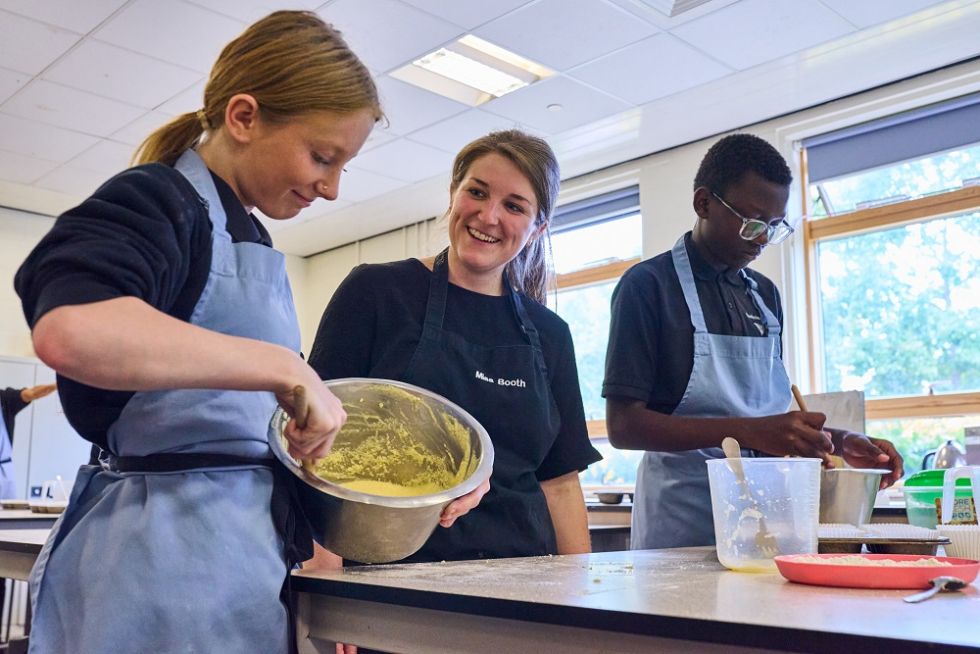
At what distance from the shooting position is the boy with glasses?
6.03ft

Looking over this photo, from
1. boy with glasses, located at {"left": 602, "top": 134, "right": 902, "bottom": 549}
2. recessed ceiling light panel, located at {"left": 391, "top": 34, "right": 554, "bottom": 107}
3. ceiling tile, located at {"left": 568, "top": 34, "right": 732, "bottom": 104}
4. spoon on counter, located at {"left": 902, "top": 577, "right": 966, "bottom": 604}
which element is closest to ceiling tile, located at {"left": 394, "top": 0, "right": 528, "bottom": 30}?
recessed ceiling light panel, located at {"left": 391, "top": 34, "right": 554, "bottom": 107}

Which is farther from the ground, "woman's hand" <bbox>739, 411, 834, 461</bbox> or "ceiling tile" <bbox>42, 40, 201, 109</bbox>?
"ceiling tile" <bbox>42, 40, 201, 109</bbox>

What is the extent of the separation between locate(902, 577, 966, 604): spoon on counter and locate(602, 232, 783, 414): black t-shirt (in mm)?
912

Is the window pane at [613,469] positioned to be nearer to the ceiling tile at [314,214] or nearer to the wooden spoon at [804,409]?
the ceiling tile at [314,214]

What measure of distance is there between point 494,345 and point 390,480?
0.37m

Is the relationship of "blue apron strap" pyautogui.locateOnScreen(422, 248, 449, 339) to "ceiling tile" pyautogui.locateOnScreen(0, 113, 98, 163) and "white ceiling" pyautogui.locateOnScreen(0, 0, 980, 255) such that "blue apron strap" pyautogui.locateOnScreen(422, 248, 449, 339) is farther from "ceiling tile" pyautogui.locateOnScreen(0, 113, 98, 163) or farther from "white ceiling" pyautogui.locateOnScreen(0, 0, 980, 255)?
"ceiling tile" pyautogui.locateOnScreen(0, 113, 98, 163)

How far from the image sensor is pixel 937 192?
175 inches

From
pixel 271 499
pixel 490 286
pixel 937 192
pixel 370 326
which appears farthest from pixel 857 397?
pixel 937 192

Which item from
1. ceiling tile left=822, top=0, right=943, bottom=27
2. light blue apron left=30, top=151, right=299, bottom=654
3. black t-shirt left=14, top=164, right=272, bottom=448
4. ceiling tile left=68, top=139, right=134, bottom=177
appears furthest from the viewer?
ceiling tile left=68, top=139, right=134, bottom=177

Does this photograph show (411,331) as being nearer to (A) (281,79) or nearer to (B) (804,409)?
(A) (281,79)

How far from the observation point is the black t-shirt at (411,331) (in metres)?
1.53

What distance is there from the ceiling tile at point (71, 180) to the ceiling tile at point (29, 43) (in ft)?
4.60

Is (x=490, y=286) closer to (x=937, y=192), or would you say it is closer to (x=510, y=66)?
(x=510, y=66)

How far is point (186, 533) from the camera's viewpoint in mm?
987
